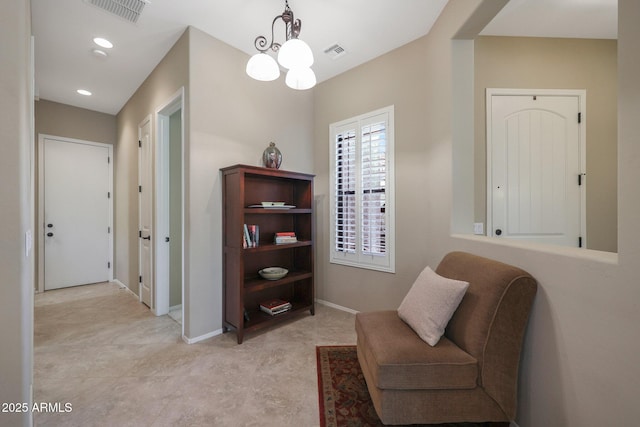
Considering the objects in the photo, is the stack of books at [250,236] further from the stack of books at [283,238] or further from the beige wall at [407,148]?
the beige wall at [407,148]

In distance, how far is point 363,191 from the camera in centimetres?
295

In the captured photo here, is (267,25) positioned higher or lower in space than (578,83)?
higher

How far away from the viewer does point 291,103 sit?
3.23 meters

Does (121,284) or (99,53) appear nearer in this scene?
(99,53)

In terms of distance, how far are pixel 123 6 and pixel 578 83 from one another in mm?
4169

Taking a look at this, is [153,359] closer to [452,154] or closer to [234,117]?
[234,117]

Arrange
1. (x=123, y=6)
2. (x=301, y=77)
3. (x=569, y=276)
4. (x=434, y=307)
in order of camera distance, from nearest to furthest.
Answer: (x=569, y=276) → (x=434, y=307) → (x=301, y=77) → (x=123, y=6)

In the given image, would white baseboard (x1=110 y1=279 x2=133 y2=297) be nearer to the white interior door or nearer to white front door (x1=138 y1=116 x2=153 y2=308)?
the white interior door

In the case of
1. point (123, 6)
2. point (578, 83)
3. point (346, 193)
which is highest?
point (123, 6)

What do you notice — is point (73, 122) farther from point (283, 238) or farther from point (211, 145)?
point (283, 238)

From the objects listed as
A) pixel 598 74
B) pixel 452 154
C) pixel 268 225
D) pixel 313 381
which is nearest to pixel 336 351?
pixel 313 381

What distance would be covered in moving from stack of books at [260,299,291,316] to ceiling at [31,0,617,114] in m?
2.72

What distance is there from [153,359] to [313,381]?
1.34 meters

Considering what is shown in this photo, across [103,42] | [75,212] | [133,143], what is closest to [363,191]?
[103,42]
